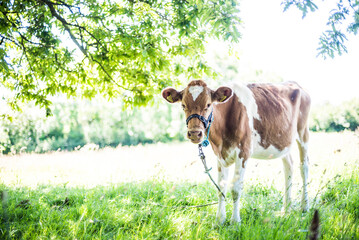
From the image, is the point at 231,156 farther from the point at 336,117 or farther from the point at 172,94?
the point at 336,117

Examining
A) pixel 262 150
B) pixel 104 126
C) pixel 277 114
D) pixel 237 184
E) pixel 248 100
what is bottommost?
pixel 104 126

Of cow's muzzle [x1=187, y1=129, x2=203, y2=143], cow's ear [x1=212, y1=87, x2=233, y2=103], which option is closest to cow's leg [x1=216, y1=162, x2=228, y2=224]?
cow's muzzle [x1=187, y1=129, x2=203, y2=143]

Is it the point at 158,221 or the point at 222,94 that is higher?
the point at 222,94

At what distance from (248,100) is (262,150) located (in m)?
0.82

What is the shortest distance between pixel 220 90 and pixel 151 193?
98.0 inches

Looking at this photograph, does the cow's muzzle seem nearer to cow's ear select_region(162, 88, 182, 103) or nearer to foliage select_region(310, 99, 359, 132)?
cow's ear select_region(162, 88, 182, 103)

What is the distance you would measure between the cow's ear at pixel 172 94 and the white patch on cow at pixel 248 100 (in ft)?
2.95

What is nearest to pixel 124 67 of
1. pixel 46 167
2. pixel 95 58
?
pixel 95 58

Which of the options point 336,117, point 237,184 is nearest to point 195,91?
point 237,184

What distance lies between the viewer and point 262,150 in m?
4.21

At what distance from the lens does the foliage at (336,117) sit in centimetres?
1397

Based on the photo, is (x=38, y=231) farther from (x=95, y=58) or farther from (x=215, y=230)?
(x=95, y=58)

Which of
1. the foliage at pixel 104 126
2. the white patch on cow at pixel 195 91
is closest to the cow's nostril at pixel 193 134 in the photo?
the white patch on cow at pixel 195 91

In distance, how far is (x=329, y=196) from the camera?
4.82m
